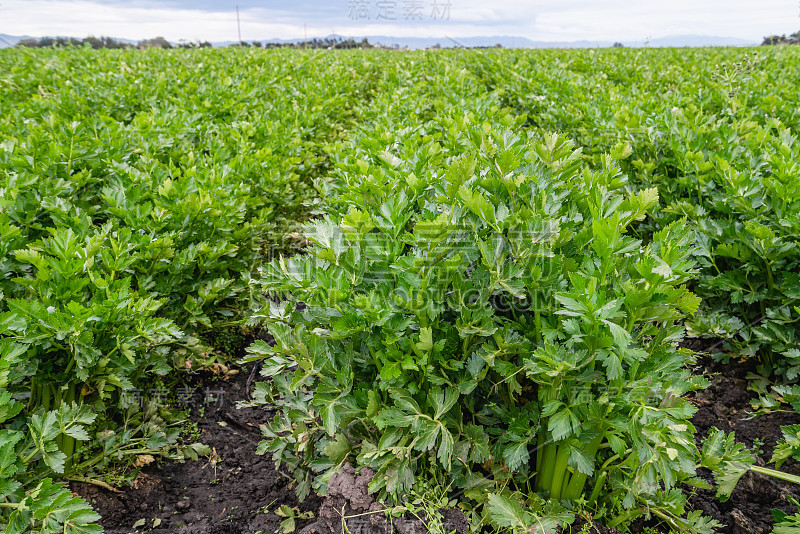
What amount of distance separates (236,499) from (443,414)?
146 centimetres

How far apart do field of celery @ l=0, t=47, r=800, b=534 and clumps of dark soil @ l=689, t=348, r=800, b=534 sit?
2 centimetres

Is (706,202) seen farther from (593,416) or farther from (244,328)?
(244,328)

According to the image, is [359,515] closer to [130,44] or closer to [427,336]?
[427,336]

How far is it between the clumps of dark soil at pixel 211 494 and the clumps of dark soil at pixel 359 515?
437 millimetres

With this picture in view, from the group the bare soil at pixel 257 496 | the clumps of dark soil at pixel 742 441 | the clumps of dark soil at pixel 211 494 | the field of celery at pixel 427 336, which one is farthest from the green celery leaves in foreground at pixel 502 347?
the clumps of dark soil at pixel 211 494

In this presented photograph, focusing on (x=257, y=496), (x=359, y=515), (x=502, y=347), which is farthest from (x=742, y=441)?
(x=257, y=496)

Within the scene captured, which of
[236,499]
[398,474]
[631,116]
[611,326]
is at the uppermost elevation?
[631,116]

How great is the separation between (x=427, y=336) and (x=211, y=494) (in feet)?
5.81

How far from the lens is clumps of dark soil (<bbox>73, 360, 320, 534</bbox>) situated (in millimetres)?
2553

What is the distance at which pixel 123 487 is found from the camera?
108 inches

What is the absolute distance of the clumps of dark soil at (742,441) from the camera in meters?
2.52

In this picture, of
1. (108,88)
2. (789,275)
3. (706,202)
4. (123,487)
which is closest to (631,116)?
(706,202)

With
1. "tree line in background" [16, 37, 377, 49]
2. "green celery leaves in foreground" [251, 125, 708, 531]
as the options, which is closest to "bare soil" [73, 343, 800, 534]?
"green celery leaves in foreground" [251, 125, 708, 531]

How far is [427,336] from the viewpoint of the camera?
184cm
